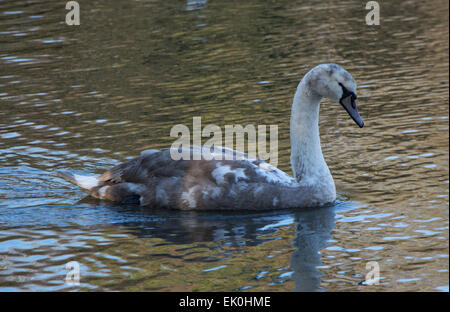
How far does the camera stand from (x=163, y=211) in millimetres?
10234

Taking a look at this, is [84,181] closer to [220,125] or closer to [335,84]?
[220,125]

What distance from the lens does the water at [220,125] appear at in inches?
325

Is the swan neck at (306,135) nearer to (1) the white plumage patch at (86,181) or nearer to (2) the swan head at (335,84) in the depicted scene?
(2) the swan head at (335,84)

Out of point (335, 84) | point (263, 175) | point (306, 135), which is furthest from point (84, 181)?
point (335, 84)

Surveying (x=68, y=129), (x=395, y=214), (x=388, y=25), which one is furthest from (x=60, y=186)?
(x=388, y=25)

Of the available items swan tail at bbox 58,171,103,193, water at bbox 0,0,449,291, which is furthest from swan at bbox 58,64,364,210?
swan tail at bbox 58,171,103,193

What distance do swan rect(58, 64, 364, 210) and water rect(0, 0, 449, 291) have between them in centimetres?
20

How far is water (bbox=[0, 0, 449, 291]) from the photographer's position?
27.1 feet

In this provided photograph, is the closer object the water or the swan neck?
the water

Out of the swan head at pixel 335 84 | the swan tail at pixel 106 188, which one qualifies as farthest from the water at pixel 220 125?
the swan head at pixel 335 84

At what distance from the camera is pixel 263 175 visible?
32.6ft

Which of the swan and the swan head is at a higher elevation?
the swan head

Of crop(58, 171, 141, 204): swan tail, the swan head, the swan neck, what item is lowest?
crop(58, 171, 141, 204): swan tail

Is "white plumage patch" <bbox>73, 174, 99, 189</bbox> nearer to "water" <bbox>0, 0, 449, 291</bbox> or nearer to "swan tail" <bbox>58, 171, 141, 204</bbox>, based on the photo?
"swan tail" <bbox>58, 171, 141, 204</bbox>
